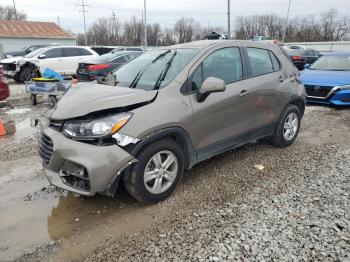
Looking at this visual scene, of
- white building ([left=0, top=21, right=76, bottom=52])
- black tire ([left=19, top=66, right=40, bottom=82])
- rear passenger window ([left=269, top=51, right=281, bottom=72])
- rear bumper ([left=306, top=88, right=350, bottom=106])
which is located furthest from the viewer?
white building ([left=0, top=21, right=76, bottom=52])

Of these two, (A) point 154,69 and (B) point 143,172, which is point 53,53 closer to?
(A) point 154,69

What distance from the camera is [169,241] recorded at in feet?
9.82

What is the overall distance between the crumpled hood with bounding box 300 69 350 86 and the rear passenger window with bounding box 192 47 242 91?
494cm

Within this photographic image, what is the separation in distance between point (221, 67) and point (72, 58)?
1252cm

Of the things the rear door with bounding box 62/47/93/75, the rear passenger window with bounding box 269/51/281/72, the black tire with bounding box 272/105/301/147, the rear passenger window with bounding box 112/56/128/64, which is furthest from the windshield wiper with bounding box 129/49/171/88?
the rear door with bounding box 62/47/93/75

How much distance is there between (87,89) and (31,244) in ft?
5.82

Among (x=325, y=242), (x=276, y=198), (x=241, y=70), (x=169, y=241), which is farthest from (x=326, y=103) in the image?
(x=169, y=241)

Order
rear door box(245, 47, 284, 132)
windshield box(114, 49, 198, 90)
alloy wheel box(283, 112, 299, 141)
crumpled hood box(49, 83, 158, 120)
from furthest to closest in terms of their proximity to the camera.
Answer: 1. alloy wheel box(283, 112, 299, 141)
2. rear door box(245, 47, 284, 132)
3. windshield box(114, 49, 198, 90)
4. crumpled hood box(49, 83, 158, 120)

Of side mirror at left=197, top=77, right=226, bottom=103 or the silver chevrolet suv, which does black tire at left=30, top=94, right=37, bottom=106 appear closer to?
the silver chevrolet suv

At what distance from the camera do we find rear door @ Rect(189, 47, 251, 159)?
12.7 feet

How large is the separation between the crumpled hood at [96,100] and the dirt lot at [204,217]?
1.10 m

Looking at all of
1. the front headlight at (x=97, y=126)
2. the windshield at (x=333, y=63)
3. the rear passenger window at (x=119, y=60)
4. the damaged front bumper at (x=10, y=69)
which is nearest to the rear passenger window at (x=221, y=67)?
the front headlight at (x=97, y=126)

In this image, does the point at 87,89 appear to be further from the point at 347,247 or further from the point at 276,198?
the point at 347,247

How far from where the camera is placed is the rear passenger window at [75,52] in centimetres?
1521
